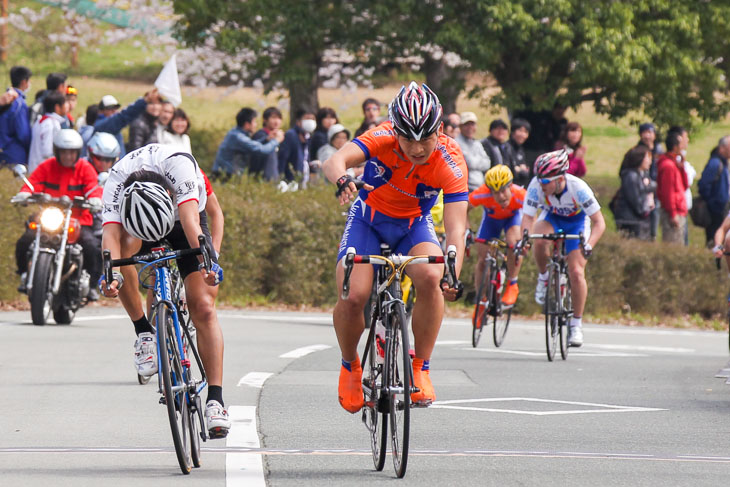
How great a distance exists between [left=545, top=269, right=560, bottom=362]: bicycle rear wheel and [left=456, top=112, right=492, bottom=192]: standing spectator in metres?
5.07

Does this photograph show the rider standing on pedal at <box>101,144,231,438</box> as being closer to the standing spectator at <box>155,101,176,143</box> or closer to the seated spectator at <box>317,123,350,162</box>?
the standing spectator at <box>155,101,176,143</box>

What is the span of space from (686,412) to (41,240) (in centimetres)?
722

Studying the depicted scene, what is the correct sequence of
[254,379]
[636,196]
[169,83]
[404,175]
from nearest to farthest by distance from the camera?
[404,175] → [254,379] → [169,83] → [636,196]

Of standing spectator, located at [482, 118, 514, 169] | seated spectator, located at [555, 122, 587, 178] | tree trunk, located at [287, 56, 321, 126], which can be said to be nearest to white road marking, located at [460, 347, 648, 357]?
standing spectator, located at [482, 118, 514, 169]

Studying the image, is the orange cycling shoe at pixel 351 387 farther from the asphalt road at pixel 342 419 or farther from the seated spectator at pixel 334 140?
the seated spectator at pixel 334 140

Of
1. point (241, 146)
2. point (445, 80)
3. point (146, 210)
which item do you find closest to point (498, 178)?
point (241, 146)

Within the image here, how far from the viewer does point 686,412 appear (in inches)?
415

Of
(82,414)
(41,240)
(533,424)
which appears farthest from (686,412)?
(41,240)

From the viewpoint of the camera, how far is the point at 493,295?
15375 millimetres

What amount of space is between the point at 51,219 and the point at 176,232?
23.5 feet

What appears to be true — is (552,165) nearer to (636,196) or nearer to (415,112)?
(415,112)

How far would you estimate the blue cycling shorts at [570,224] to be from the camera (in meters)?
15.0

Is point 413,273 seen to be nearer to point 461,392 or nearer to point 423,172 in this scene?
point 423,172

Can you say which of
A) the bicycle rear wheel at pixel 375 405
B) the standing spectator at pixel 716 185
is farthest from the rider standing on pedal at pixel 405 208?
the standing spectator at pixel 716 185
